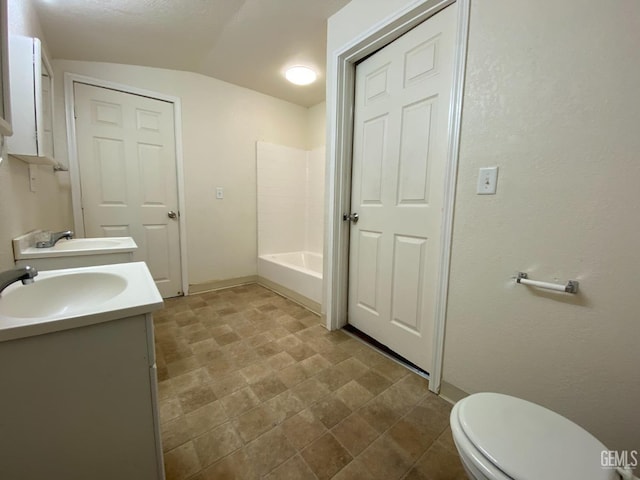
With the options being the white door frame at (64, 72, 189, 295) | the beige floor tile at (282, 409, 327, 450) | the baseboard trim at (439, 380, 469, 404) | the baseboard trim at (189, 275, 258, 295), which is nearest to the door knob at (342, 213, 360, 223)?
the baseboard trim at (439, 380, 469, 404)

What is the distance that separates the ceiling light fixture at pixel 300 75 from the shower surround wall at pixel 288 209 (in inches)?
31.8

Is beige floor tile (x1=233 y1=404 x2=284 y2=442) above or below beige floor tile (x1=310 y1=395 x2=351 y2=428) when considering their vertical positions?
below

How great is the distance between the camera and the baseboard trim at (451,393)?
4.28ft

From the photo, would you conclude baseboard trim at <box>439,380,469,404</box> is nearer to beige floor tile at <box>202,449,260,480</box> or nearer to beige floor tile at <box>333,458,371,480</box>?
beige floor tile at <box>333,458,371,480</box>

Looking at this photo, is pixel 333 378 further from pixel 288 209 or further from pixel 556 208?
pixel 288 209

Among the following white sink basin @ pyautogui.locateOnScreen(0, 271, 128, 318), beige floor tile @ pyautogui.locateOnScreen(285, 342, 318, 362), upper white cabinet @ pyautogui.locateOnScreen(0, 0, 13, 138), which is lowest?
beige floor tile @ pyautogui.locateOnScreen(285, 342, 318, 362)

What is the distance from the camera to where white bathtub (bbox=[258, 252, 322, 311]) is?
7.85 ft

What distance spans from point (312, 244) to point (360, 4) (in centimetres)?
248

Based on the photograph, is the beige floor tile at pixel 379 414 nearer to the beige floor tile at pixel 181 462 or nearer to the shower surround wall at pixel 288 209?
the beige floor tile at pixel 181 462

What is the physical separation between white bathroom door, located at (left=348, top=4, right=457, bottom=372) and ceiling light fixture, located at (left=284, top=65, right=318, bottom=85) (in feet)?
2.78

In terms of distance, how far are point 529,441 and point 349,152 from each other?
1.76 m

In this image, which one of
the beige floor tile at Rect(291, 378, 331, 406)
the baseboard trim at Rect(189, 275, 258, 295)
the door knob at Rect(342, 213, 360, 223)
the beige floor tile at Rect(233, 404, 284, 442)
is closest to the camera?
the beige floor tile at Rect(233, 404, 284, 442)

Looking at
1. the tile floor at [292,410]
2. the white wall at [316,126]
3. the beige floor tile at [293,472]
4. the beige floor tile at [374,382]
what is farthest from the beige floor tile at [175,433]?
the white wall at [316,126]

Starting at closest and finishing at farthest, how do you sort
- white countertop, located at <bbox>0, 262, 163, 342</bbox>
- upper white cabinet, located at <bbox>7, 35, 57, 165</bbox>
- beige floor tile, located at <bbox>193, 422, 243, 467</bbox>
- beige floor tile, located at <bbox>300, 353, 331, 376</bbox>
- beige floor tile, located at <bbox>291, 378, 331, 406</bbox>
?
white countertop, located at <bbox>0, 262, 163, 342</bbox> → beige floor tile, located at <bbox>193, 422, 243, 467</bbox> → upper white cabinet, located at <bbox>7, 35, 57, 165</bbox> → beige floor tile, located at <bbox>291, 378, 331, 406</bbox> → beige floor tile, located at <bbox>300, 353, 331, 376</bbox>
